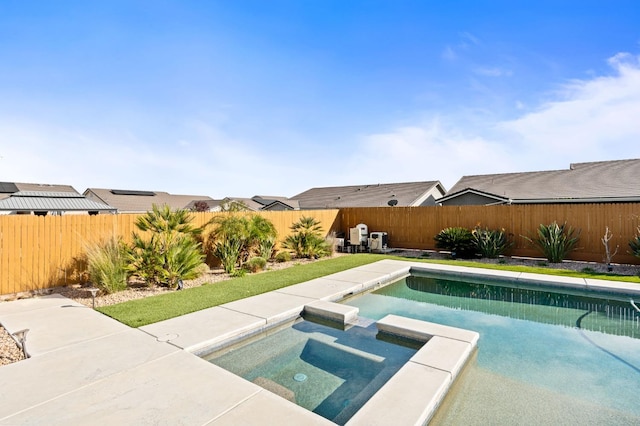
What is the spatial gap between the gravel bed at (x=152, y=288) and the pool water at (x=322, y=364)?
7.90 ft

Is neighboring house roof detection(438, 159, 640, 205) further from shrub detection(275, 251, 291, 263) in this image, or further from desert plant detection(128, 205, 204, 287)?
desert plant detection(128, 205, 204, 287)

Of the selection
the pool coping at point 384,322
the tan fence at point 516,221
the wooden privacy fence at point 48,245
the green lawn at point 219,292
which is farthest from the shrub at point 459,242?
the wooden privacy fence at point 48,245

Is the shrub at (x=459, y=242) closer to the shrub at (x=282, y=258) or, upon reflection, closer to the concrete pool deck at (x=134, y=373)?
the shrub at (x=282, y=258)

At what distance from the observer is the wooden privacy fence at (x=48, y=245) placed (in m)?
6.43

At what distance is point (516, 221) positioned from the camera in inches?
447

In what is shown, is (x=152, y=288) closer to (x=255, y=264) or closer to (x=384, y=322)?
(x=255, y=264)

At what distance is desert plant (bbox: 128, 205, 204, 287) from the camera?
7027 mm

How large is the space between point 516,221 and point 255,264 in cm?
905

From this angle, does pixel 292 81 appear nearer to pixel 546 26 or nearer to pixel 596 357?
pixel 546 26

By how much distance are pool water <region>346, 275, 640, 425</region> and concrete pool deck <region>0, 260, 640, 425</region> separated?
0.52 metres

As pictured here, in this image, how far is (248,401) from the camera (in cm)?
274

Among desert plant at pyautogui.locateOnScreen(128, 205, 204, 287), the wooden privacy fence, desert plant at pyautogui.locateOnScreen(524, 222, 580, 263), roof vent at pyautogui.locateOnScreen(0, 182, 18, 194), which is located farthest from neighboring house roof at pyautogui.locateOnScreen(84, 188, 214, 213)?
desert plant at pyautogui.locateOnScreen(524, 222, 580, 263)

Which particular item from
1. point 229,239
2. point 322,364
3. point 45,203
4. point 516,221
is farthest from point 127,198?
point 322,364

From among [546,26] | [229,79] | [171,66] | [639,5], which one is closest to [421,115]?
[546,26]
